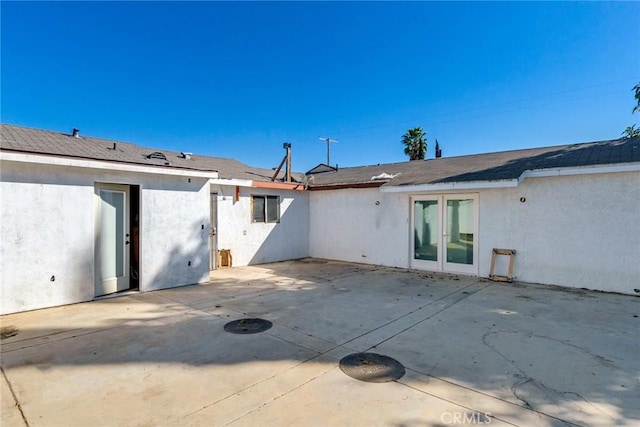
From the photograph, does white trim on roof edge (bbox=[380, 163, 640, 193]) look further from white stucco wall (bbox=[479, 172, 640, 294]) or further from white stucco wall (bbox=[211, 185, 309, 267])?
white stucco wall (bbox=[211, 185, 309, 267])

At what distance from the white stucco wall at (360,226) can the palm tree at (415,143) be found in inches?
698

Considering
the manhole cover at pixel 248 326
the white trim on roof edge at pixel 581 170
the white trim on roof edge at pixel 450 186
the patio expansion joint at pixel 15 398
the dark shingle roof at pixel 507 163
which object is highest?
the dark shingle roof at pixel 507 163

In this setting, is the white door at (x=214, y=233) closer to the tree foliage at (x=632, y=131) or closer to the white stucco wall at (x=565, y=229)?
the white stucco wall at (x=565, y=229)

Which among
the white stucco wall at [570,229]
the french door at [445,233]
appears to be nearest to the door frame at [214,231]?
the french door at [445,233]

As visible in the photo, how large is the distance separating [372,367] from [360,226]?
7798mm

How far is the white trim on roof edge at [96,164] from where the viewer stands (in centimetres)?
509

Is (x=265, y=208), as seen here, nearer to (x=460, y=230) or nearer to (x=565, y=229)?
(x=460, y=230)

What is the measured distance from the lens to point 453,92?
49.2ft

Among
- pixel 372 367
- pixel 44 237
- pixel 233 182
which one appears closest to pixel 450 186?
pixel 372 367

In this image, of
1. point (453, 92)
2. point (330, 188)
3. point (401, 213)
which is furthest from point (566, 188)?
point (453, 92)

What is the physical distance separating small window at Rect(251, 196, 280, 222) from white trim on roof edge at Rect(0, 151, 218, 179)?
332cm

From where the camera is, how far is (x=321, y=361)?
11.7 feet

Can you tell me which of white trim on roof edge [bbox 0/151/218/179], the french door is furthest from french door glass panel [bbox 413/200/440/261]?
white trim on roof edge [bbox 0/151/218/179]

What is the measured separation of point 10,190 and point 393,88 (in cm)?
1463
